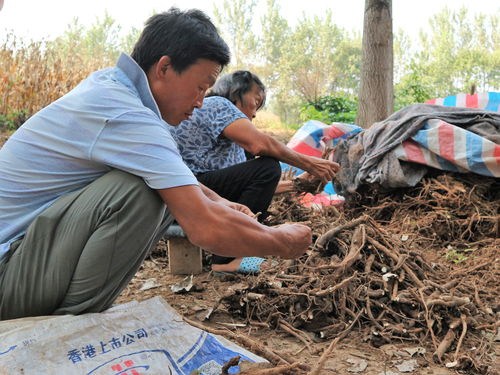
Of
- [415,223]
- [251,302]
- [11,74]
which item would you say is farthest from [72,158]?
[11,74]

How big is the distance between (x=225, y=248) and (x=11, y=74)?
5.97 metres

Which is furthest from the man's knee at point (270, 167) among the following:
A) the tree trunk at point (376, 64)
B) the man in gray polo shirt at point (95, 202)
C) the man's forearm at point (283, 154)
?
the tree trunk at point (376, 64)

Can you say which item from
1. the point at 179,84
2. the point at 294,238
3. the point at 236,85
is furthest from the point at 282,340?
the point at 236,85

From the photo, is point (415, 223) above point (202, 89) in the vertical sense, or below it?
below

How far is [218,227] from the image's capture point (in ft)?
4.57

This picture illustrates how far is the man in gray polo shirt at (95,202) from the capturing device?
53.8 inches

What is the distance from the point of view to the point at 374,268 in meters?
2.13

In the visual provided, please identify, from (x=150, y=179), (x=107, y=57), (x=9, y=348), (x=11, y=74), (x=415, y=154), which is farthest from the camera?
(x=107, y=57)

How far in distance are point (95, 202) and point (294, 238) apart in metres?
0.59

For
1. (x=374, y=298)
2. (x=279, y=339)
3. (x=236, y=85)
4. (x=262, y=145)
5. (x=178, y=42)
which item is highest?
(x=178, y=42)

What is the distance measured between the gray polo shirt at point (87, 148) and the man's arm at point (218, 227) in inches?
1.7

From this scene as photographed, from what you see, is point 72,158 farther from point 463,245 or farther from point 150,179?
point 463,245

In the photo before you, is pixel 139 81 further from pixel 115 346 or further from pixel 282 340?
pixel 282 340

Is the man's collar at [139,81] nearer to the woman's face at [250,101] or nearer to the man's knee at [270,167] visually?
the man's knee at [270,167]
